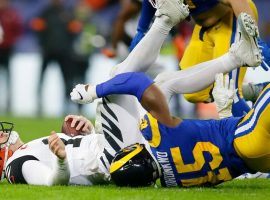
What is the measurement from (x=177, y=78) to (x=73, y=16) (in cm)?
982

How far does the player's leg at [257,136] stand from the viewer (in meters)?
4.90

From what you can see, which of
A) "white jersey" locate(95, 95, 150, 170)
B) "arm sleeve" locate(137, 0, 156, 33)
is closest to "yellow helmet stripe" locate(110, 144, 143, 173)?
"white jersey" locate(95, 95, 150, 170)

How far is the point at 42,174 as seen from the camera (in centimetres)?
536

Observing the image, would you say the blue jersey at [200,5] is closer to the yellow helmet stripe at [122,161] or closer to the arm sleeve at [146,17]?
the arm sleeve at [146,17]

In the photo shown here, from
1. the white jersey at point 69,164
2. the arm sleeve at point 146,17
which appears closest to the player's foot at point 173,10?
the white jersey at point 69,164

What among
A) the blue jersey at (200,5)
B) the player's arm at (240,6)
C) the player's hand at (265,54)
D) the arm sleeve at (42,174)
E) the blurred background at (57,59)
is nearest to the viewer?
the arm sleeve at (42,174)

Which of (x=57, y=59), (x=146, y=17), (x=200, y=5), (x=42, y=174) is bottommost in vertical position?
(x=57, y=59)

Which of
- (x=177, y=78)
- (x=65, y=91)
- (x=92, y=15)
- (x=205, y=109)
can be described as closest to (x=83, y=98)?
(x=177, y=78)

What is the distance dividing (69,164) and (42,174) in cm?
18

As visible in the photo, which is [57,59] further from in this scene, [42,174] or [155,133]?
[155,133]

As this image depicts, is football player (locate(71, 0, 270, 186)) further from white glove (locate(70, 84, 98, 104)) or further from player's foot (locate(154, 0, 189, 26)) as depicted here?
player's foot (locate(154, 0, 189, 26))

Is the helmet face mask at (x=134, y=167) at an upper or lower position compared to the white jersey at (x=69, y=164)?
upper

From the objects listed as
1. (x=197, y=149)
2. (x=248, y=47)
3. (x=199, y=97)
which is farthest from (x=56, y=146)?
(x=199, y=97)

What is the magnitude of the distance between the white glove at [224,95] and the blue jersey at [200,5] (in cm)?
84
